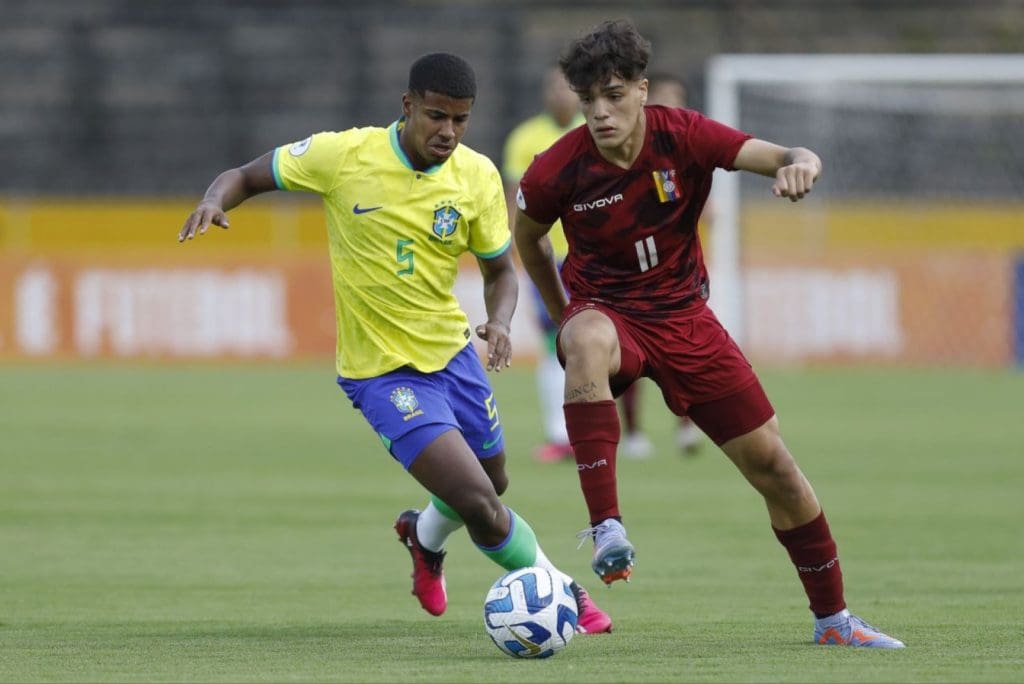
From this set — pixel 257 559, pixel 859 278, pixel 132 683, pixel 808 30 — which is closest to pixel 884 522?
pixel 257 559

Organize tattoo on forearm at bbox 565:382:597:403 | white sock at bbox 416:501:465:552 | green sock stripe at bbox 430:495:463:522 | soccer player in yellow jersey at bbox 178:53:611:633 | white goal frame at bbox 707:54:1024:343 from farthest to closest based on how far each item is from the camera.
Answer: white goal frame at bbox 707:54:1024:343 < white sock at bbox 416:501:465:552 < green sock stripe at bbox 430:495:463:522 < soccer player in yellow jersey at bbox 178:53:611:633 < tattoo on forearm at bbox 565:382:597:403

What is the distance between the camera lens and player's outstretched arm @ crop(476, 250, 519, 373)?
631cm

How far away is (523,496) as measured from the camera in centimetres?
1116

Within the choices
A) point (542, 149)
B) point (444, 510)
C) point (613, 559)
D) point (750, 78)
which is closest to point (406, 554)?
point (444, 510)

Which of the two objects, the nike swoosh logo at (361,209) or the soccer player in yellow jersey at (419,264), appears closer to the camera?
the soccer player in yellow jersey at (419,264)

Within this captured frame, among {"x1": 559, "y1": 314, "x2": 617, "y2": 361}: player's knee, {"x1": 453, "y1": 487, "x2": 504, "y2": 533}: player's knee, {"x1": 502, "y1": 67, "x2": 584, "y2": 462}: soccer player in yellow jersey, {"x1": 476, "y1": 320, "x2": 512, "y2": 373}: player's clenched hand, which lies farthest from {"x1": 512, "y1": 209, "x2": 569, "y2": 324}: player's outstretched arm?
{"x1": 502, "y1": 67, "x2": 584, "y2": 462}: soccer player in yellow jersey

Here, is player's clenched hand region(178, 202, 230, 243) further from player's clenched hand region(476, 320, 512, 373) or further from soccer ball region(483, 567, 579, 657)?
soccer ball region(483, 567, 579, 657)

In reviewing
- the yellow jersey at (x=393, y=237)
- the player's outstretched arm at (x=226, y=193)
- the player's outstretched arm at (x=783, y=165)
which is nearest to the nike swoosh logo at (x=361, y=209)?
the yellow jersey at (x=393, y=237)

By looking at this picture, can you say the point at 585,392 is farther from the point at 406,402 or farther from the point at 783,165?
the point at 783,165

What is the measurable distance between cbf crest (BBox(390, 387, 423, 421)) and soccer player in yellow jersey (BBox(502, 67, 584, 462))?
18.4 ft

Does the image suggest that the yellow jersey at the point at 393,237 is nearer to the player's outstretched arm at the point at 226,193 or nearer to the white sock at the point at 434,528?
the player's outstretched arm at the point at 226,193

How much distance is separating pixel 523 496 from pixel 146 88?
20634 mm

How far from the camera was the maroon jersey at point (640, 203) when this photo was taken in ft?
20.3

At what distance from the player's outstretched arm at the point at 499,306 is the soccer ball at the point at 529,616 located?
77 centimetres
